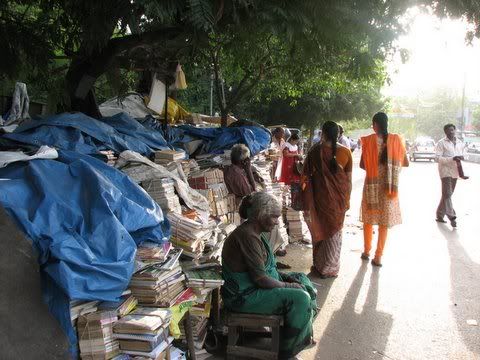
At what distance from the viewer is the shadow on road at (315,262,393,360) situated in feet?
12.4

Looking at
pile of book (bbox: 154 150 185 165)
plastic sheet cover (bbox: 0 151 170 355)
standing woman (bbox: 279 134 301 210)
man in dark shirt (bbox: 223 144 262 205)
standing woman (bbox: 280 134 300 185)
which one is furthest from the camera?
standing woman (bbox: 280 134 300 185)

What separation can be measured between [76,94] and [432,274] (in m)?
4.83

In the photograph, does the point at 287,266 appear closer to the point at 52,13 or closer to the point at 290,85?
the point at 52,13

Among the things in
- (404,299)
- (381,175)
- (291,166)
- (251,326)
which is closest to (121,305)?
(251,326)

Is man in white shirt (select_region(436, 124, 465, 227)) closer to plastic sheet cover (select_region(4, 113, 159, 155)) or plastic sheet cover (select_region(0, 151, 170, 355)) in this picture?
plastic sheet cover (select_region(4, 113, 159, 155))

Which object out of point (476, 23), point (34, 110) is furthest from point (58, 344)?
point (34, 110)

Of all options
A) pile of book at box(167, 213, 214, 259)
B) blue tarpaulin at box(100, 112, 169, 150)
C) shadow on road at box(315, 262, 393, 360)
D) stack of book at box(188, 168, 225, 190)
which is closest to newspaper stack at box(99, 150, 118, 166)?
blue tarpaulin at box(100, 112, 169, 150)

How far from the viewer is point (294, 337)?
3.49 m

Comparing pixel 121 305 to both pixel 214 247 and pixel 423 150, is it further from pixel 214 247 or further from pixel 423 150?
pixel 423 150

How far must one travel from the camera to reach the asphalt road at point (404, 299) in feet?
12.7

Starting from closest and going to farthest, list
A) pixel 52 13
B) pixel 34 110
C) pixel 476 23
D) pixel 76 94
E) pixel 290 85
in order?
pixel 476 23 → pixel 52 13 → pixel 76 94 → pixel 34 110 → pixel 290 85

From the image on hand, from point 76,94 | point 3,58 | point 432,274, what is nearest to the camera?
point 3,58

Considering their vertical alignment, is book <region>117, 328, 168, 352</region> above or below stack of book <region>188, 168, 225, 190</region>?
below

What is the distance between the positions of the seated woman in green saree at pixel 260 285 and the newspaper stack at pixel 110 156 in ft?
5.03
